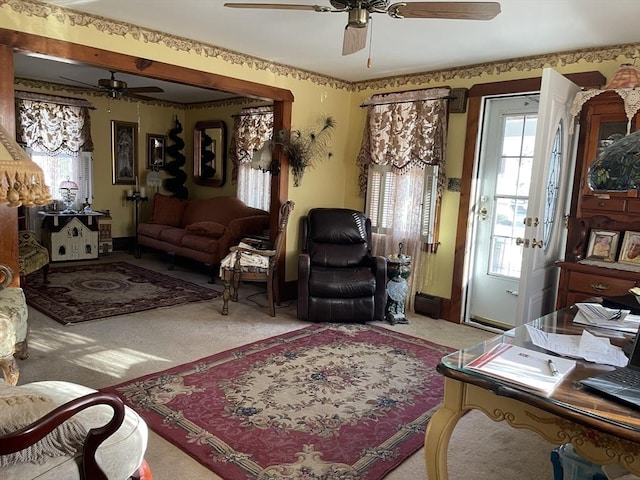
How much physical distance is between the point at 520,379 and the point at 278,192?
12.4 ft

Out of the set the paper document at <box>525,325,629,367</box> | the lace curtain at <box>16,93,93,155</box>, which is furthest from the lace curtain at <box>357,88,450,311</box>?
the lace curtain at <box>16,93,93,155</box>

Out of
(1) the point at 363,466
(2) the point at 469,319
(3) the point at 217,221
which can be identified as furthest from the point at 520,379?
(3) the point at 217,221

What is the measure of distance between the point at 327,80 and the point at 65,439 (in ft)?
15.0

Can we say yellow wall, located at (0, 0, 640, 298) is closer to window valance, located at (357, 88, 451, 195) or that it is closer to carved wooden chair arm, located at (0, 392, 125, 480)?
window valance, located at (357, 88, 451, 195)

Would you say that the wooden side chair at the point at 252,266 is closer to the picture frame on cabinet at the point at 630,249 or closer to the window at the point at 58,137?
the picture frame on cabinet at the point at 630,249

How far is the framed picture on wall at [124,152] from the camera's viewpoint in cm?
724

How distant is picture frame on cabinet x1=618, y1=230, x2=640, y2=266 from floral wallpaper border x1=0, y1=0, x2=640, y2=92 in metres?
1.35

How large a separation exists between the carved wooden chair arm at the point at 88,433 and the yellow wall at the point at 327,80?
2858 mm

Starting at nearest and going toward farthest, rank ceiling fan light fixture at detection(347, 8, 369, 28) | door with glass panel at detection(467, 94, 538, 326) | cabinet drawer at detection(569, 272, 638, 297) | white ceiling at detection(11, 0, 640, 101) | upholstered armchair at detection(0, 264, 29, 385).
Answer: ceiling fan light fixture at detection(347, 8, 369, 28), upholstered armchair at detection(0, 264, 29, 385), white ceiling at detection(11, 0, 640, 101), cabinet drawer at detection(569, 272, 638, 297), door with glass panel at detection(467, 94, 538, 326)

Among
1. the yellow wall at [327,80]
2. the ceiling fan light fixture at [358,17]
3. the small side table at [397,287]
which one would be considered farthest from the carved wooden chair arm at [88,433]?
the small side table at [397,287]

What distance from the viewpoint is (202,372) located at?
10.3ft

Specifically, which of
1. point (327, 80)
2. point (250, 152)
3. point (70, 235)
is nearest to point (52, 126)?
point (70, 235)

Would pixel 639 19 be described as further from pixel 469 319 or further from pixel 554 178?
pixel 469 319

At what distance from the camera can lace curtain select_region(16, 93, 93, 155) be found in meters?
6.30
